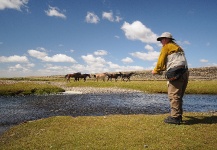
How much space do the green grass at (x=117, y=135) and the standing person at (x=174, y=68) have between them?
1.03 metres

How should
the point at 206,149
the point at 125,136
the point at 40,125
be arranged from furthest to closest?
the point at 40,125
the point at 125,136
the point at 206,149

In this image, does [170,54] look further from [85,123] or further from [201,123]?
[85,123]

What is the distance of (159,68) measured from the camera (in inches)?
434

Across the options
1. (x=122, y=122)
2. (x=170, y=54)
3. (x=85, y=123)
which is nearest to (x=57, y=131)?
(x=85, y=123)

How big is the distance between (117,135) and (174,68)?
379 cm

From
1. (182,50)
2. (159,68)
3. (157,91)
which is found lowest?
(157,91)

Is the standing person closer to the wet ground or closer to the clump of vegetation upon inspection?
the wet ground

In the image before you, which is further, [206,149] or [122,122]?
[122,122]

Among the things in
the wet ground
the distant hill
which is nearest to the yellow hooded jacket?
the wet ground

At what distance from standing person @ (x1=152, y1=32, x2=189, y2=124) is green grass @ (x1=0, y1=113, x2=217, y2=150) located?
1031 millimetres

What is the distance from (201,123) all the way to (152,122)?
2258 millimetres

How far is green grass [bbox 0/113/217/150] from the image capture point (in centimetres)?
888

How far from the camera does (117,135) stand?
32.8 ft

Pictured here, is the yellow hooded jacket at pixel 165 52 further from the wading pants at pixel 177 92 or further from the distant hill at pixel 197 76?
the distant hill at pixel 197 76
